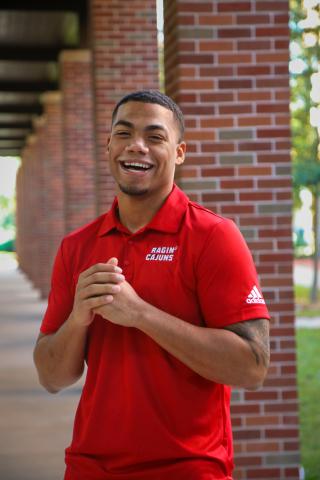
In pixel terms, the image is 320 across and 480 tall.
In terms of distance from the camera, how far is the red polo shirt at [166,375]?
6.77 ft

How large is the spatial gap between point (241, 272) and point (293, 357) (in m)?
3.02

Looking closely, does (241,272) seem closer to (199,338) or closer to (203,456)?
(199,338)

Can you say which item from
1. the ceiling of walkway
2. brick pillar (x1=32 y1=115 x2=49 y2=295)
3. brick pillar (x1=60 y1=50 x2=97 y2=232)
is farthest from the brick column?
brick pillar (x1=60 y1=50 x2=97 y2=232)

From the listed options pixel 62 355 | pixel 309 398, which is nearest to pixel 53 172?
pixel 309 398

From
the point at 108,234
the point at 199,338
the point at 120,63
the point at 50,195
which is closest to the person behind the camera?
the point at 199,338

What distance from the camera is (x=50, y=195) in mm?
A: 18797

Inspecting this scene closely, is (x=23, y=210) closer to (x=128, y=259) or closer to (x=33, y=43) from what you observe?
(x=33, y=43)

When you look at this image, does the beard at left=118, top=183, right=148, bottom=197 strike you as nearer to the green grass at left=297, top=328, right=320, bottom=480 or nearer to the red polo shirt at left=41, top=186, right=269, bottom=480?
the red polo shirt at left=41, top=186, right=269, bottom=480

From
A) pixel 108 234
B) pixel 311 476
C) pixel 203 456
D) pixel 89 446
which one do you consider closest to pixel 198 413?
pixel 203 456

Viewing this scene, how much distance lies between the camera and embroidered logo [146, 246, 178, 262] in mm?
2150

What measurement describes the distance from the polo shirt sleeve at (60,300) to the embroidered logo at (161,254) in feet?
0.91

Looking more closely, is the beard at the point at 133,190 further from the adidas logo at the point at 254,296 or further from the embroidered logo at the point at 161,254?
the adidas logo at the point at 254,296

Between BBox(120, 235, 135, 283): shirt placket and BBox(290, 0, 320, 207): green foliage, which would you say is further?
BBox(290, 0, 320, 207): green foliage

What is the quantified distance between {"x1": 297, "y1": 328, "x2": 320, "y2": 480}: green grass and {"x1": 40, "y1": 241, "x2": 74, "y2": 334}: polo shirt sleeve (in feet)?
14.0
